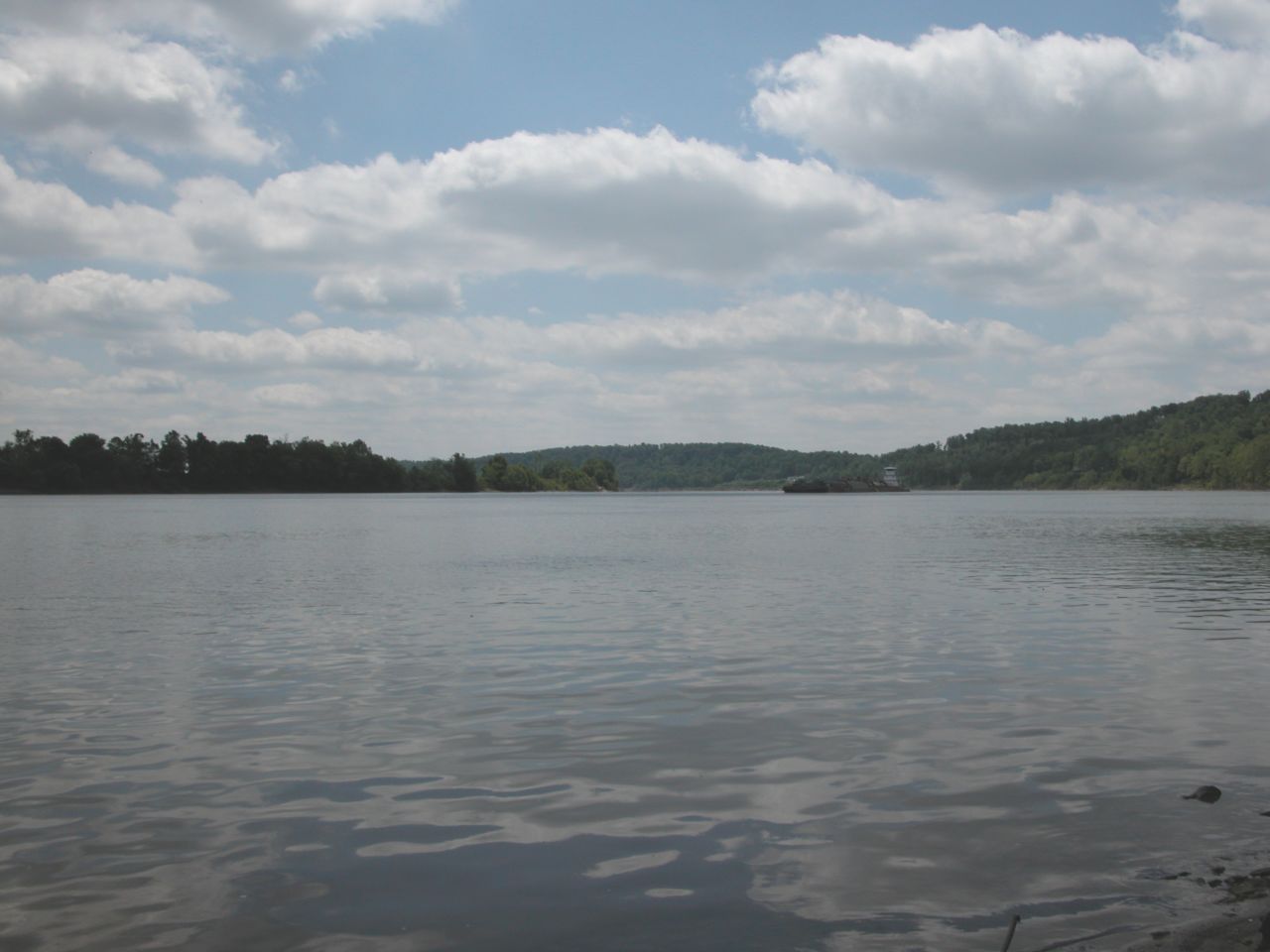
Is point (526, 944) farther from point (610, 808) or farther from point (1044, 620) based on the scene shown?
point (1044, 620)

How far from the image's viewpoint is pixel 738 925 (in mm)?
7973

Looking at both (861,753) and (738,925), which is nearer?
(738,925)

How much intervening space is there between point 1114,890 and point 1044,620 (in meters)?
18.4

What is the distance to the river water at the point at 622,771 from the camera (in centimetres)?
830

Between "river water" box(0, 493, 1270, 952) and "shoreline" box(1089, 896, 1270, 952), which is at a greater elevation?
"shoreline" box(1089, 896, 1270, 952)

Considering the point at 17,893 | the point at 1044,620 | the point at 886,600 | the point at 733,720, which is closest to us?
the point at 17,893

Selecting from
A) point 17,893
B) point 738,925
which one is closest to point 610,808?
point 738,925

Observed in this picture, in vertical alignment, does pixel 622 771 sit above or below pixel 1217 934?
below

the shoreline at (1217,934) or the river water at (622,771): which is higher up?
the shoreline at (1217,934)

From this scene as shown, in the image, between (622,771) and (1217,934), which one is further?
(622,771)

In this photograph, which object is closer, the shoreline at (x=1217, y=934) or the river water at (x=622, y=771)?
the shoreline at (x=1217, y=934)

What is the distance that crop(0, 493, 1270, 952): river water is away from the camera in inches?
327

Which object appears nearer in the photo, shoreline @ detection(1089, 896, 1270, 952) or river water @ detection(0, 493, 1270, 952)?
shoreline @ detection(1089, 896, 1270, 952)

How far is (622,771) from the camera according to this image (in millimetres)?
12422
